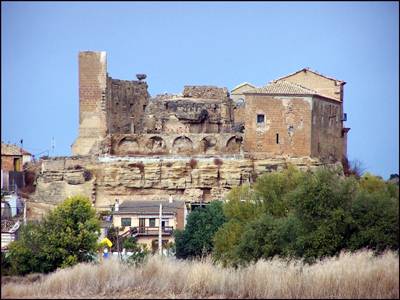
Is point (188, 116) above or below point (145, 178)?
above

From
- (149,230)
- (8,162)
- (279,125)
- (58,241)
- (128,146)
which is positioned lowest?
(149,230)

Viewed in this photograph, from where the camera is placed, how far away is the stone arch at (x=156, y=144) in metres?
52.3

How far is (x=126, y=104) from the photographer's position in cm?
5541

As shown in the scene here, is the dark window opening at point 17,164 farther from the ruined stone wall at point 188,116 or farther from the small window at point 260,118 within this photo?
the small window at point 260,118

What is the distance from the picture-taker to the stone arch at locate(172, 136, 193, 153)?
52188mm

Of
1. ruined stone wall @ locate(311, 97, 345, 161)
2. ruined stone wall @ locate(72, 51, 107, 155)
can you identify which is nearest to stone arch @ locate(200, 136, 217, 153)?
ruined stone wall @ locate(72, 51, 107, 155)

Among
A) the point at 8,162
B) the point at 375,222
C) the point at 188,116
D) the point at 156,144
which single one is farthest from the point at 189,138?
the point at 375,222

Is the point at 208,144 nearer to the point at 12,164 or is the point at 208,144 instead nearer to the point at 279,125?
the point at 279,125

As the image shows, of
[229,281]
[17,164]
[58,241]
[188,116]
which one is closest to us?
[229,281]

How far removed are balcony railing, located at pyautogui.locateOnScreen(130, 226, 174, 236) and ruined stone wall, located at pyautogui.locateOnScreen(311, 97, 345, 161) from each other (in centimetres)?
710

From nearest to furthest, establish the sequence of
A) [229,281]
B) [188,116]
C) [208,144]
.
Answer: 1. [229,281]
2. [208,144]
3. [188,116]

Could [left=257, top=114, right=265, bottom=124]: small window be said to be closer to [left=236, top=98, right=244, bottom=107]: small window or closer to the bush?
[left=236, top=98, right=244, bottom=107]: small window

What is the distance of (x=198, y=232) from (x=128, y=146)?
12.4 metres

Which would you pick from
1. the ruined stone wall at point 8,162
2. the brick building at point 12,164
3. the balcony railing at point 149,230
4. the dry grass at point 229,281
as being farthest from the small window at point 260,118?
the dry grass at point 229,281
